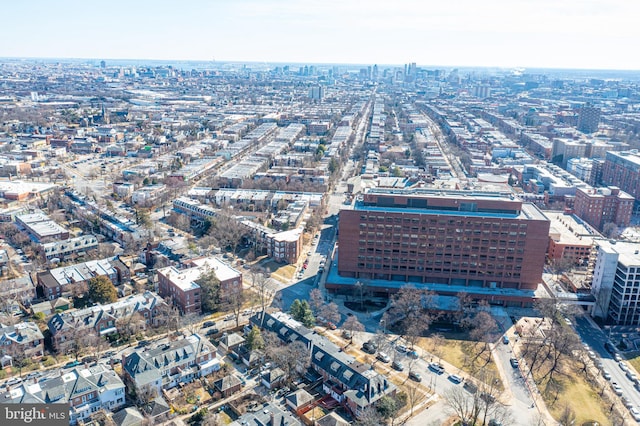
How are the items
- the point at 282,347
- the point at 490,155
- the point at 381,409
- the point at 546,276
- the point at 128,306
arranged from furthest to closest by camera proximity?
the point at 490,155
the point at 546,276
the point at 128,306
the point at 282,347
the point at 381,409

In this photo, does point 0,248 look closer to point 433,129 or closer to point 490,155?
point 490,155

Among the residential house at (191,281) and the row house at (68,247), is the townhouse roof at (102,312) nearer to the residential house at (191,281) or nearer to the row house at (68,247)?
the residential house at (191,281)

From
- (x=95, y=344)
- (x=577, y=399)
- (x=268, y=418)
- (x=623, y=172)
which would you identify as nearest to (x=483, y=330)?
(x=577, y=399)

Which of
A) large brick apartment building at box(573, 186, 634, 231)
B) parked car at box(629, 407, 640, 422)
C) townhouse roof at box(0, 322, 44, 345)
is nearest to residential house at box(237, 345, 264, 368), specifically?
townhouse roof at box(0, 322, 44, 345)

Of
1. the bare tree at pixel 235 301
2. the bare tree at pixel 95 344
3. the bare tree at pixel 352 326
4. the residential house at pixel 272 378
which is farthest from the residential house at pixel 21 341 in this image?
the bare tree at pixel 352 326

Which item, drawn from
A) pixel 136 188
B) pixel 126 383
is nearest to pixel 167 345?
pixel 126 383
